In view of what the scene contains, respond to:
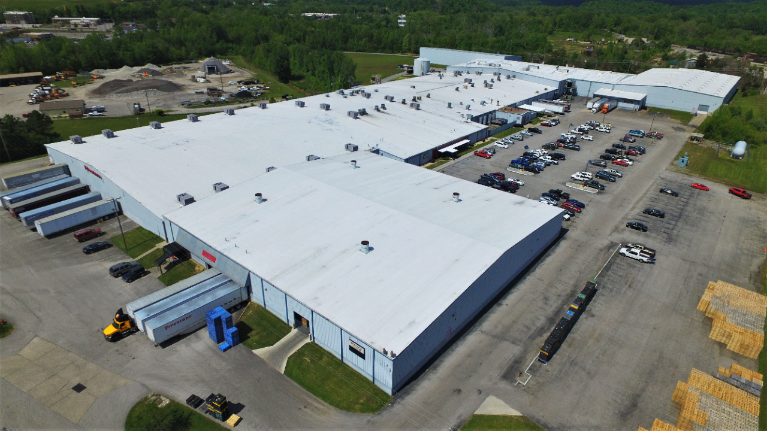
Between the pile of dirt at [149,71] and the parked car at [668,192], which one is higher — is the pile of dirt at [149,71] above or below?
above

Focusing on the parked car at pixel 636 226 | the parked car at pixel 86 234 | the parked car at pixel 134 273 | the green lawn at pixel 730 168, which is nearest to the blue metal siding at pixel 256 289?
the parked car at pixel 134 273

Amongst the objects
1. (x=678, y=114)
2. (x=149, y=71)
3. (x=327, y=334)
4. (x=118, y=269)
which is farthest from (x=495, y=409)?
(x=149, y=71)

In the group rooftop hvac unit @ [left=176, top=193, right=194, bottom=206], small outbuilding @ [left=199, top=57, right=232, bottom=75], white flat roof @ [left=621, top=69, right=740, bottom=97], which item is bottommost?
rooftop hvac unit @ [left=176, top=193, right=194, bottom=206]

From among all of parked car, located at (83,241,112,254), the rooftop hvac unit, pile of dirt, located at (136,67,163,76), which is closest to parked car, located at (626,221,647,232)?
the rooftop hvac unit

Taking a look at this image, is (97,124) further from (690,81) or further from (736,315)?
(690,81)

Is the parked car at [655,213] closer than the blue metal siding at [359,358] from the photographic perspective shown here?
No

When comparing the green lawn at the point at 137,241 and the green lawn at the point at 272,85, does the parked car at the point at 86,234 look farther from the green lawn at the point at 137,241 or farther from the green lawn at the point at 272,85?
the green lawn at the point at 272,85

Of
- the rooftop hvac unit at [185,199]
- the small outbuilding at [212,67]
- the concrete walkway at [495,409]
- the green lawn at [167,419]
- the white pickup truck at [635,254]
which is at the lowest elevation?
the green lawn at [167,419]

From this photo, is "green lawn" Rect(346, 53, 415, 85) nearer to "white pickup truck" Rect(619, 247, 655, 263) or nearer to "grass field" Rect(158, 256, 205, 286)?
"grass field" Rect(158, 256, 205, 286)
